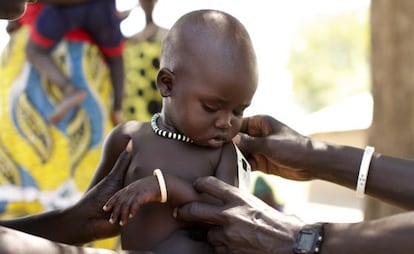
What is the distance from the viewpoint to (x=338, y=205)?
1470cm

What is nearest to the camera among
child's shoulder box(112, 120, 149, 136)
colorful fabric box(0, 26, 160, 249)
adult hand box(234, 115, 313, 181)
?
child's shoulder box(112, 120, 149, 136)

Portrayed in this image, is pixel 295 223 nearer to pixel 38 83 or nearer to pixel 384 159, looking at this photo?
pixel 384 159

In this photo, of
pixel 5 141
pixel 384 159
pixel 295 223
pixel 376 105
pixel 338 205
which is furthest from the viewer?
pixel 338 205

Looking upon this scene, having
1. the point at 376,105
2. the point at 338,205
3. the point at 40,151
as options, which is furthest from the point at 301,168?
the point at 338,205

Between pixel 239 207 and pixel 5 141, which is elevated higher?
pixel 239 207

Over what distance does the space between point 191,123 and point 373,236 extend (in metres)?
0.54

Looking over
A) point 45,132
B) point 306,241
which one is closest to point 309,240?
point 306,241

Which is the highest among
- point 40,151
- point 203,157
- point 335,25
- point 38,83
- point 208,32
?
point 208,32

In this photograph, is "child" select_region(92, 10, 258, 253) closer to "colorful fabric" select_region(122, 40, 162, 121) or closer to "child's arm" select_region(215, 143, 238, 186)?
"child's arm" select_region(215, 143, 238, 186)

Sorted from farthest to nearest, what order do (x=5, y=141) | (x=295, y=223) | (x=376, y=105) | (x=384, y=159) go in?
(x=376, y=105), (x=5, y=141), (x=384, y=159), (x=295, y=223)

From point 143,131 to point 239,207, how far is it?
1.16 ft

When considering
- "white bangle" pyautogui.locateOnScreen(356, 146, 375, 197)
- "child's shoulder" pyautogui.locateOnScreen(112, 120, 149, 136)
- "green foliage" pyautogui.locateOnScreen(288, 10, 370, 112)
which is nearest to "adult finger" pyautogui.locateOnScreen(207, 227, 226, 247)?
"child's shoulder" pyautogui.locateOnScreen(112, 120, 149, 136)

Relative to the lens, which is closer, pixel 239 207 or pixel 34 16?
pixel 239 207

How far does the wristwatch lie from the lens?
2080mm
